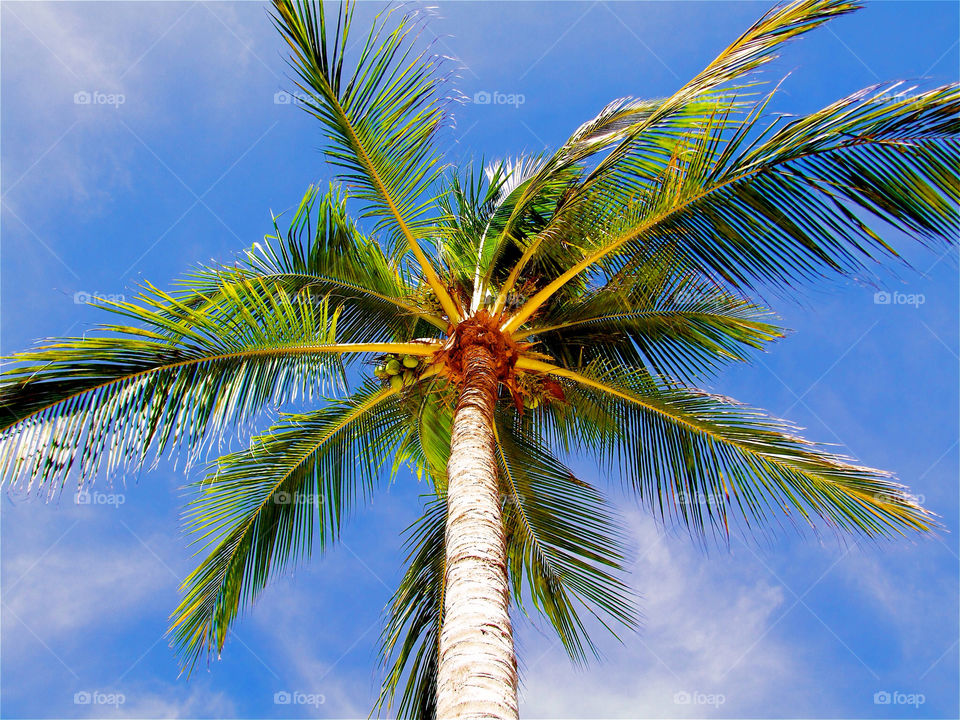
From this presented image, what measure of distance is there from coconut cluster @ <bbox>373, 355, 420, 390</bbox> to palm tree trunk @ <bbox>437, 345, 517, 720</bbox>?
36.7 inches

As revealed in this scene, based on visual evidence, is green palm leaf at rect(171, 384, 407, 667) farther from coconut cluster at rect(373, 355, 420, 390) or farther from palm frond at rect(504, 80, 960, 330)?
palm frond at rect(504, 80, 960, 330)

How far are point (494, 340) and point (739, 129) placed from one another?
8.59 ft

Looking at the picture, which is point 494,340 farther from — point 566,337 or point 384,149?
point 384,149

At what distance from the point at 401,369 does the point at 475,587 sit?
3.00m

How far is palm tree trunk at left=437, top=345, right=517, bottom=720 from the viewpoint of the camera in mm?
Answer: 2881

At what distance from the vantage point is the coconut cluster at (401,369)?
6160 millimetres

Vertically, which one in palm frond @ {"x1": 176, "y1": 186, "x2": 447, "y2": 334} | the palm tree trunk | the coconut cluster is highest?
palm frond @ {"x1": 176, "y1": 186, "x2": 447, "y2": 334}

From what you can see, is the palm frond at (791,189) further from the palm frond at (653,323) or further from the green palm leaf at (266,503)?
the green palm leaf at (266,503)

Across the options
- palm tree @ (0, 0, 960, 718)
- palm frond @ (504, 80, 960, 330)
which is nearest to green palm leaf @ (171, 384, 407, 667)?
palm tree @ (0, 0, 960, 718)

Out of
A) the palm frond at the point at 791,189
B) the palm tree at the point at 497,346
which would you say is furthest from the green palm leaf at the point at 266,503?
the palm frond at the point at 791,189

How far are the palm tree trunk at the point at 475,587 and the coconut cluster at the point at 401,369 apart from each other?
93cm

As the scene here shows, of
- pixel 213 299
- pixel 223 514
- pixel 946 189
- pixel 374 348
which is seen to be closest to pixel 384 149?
pixel 374 348

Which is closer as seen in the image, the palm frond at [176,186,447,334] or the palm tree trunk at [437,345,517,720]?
the palm tree trunk at [437,345,517,720]

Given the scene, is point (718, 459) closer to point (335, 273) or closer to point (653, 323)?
point (653, 323)
